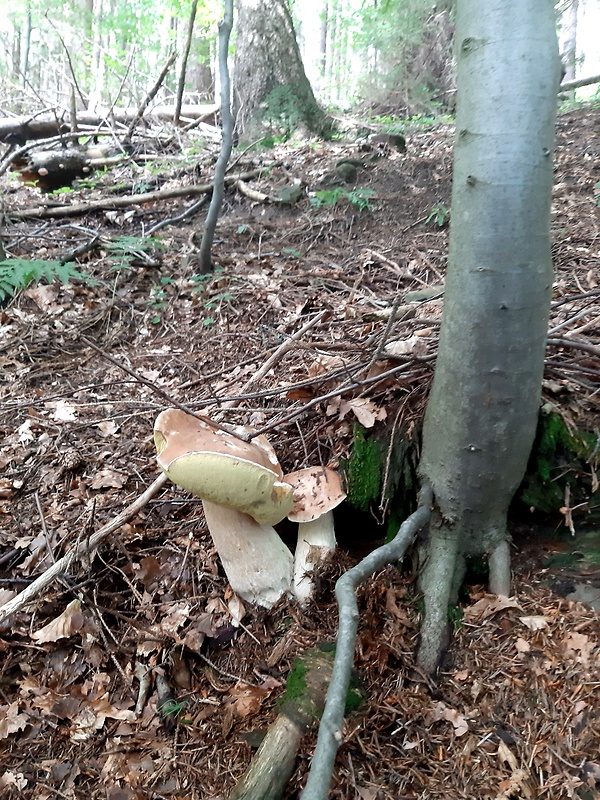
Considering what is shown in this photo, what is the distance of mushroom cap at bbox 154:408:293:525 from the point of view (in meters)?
1.86

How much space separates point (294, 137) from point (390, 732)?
28.1 ft

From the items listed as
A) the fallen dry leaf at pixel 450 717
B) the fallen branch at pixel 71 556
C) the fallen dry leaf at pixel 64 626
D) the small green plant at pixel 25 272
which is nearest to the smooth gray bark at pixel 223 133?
the small green plant at pixel 25 272

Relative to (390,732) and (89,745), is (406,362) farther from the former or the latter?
(89,745)

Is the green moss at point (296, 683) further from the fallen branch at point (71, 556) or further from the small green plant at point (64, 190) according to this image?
the small green plant at point (64, 190)

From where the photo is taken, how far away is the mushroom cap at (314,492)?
7.63 feet

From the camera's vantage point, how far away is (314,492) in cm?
237

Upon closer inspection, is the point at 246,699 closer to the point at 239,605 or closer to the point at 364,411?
the point at 239,605

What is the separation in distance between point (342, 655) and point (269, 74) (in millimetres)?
8880

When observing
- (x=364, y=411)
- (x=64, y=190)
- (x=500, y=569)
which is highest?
(x=64, y=190)

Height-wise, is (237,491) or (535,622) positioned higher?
(237,491)

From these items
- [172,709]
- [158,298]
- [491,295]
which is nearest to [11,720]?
[172,709]

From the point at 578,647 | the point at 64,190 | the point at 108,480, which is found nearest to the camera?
the point at 578,647

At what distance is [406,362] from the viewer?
252 cm

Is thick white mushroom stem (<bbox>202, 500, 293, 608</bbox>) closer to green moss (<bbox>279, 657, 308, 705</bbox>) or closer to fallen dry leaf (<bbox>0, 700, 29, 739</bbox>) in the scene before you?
green moss (<bbox>279, 657, 308, 705</bbox>)
